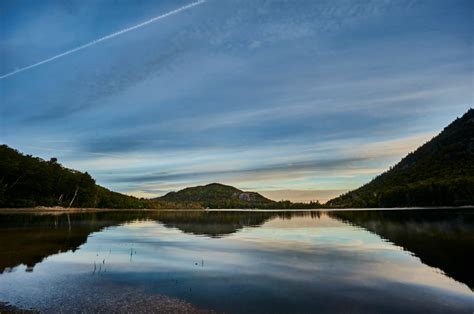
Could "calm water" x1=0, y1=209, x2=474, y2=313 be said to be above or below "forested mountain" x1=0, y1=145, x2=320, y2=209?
below

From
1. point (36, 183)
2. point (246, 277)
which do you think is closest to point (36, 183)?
point (36, 183)

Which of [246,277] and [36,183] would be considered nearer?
[246,277]

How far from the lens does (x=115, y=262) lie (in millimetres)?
29703

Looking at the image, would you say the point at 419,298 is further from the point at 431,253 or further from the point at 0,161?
the point at 0,161

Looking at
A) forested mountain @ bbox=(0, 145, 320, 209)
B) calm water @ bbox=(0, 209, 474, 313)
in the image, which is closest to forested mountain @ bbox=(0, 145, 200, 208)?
forested mountain @ bbox=(0, 145, 320, 209)

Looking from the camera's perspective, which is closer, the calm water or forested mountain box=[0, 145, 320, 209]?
the calm water

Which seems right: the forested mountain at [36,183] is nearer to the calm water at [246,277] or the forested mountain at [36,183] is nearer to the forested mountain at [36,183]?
the forested mountain at [36,183]

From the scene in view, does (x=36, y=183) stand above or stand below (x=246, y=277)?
above

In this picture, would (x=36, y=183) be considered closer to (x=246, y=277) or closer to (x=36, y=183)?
(x=36, y=183)

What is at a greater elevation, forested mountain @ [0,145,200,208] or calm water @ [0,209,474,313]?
forested mountain @ [0,145,200,208]

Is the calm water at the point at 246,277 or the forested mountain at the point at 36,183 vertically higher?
the forested mountain at the point at 36,183

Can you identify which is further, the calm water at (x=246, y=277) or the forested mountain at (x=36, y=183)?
the forested mountain at (x=36, y=183)

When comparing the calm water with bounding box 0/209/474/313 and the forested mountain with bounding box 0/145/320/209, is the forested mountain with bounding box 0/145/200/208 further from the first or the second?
the calm water with bounding box 0/209/474/313

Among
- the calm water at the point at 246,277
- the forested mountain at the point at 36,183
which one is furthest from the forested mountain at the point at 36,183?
the calm water at the point at 246,277
